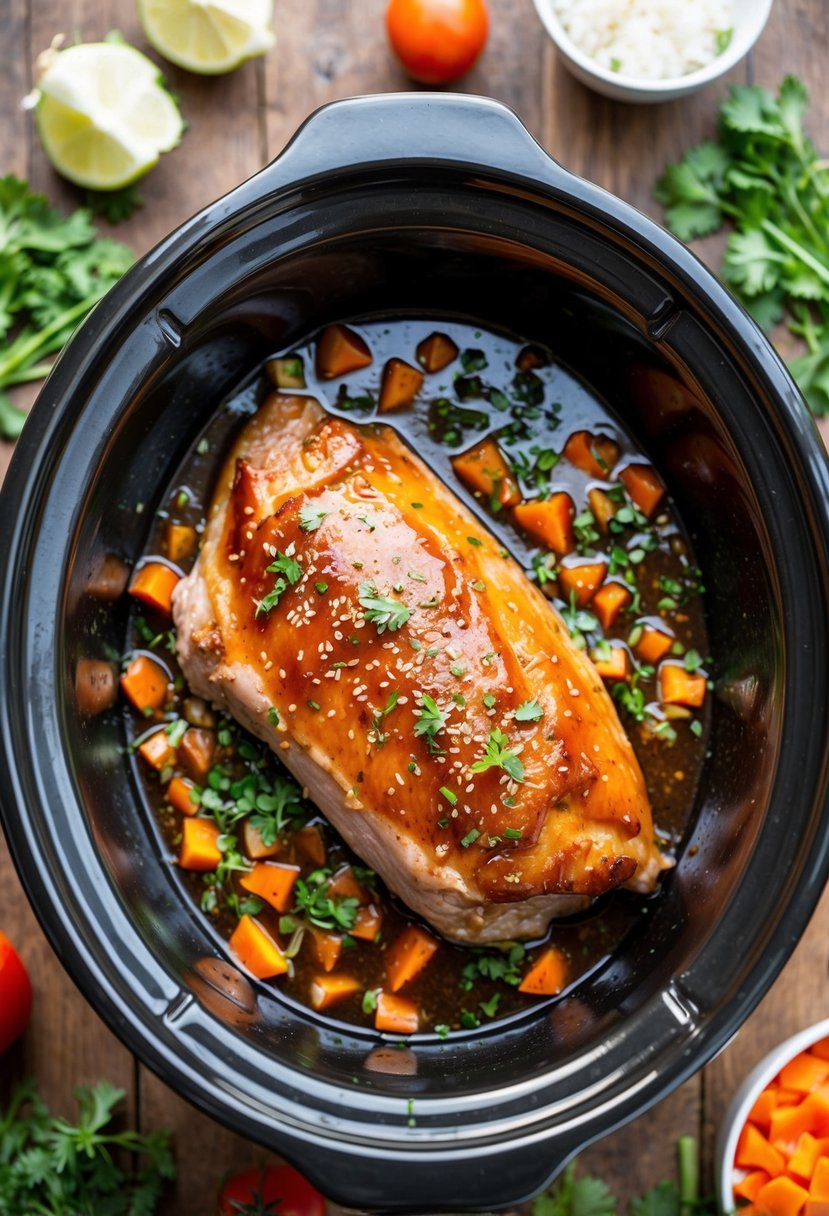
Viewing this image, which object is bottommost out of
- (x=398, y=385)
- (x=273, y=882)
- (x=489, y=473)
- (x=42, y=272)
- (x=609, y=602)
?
(x=273, y=882)

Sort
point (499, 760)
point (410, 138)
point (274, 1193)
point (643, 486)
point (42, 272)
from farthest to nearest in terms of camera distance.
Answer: point (42, 272)
point (643, 486)
point (274, 1193)
point (499, 760)
point (410, 138)

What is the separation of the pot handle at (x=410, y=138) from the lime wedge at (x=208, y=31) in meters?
0.80

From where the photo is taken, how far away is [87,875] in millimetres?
2627

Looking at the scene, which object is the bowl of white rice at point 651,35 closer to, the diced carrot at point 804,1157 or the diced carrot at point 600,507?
the diced carrot at point 600,507

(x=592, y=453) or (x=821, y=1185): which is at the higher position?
(x=592, y=453)

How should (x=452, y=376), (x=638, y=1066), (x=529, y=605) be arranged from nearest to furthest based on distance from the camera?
1. (x=638, y=1066)
2. (x=529, y=605)
3. (x=452, y=376)

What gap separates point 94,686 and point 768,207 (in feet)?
7.33

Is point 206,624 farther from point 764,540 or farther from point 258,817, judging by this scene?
point 764,540

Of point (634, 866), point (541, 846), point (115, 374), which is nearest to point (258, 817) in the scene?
point (541, 846)

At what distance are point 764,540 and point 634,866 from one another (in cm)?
83

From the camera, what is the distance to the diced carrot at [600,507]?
125 inches

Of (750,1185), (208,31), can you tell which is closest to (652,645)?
(750,1185)

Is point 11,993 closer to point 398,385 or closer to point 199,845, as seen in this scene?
point 199,845

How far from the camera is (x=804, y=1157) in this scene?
3.01 metres
